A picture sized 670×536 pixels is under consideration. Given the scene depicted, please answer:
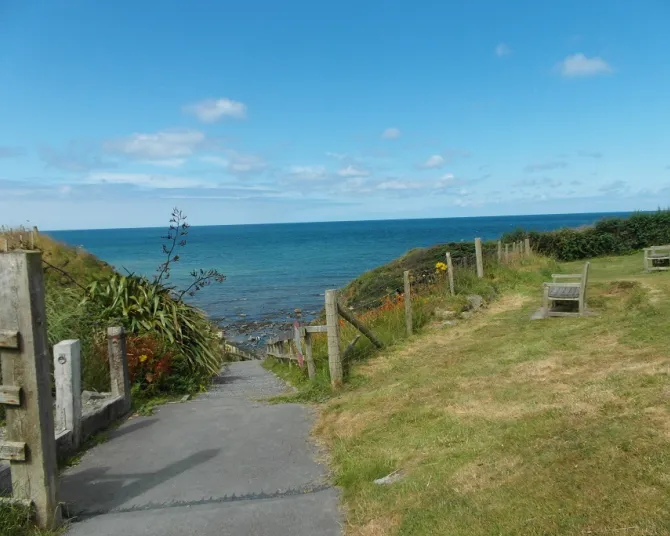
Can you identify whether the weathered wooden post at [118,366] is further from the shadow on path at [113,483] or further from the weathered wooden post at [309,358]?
the weathered wooden post at [309,358]

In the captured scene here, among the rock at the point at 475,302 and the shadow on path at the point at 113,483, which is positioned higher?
the rock at the point at 475,302

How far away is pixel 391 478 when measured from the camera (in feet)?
15.3

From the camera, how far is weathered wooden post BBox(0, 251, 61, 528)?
3951 mm

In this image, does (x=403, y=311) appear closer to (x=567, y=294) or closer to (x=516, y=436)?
(x=567, y=294)

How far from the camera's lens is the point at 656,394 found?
5215mm

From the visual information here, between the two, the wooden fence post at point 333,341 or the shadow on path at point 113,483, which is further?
the wooden fence post at point 333,341

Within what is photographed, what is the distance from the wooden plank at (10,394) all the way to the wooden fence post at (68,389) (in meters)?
1.97

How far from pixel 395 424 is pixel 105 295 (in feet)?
19.8

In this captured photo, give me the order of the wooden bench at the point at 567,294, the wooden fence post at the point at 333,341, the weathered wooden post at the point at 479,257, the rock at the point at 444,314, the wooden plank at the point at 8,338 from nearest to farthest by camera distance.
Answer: the wooden plank at the point at 8,338, the wooden fence post at the point at 333,341, the wooden bench at the point at 567,294, the rock at the point at 444,314, the weathered wooden post at the point at 479,257

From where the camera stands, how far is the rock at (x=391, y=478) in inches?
180

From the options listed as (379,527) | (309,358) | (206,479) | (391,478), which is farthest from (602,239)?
(379,527)

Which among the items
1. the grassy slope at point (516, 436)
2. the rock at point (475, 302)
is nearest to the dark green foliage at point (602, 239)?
Result: the rock at point (475, 302)

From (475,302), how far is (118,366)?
361 inches

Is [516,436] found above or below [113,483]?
above
